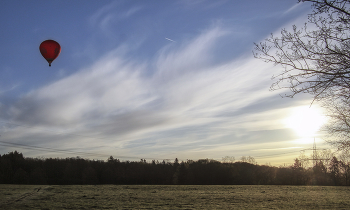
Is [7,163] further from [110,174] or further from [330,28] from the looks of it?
[330,28]

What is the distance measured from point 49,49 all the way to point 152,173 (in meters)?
82.8

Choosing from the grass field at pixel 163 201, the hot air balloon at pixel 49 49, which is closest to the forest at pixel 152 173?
the grass field at pixel 163 201

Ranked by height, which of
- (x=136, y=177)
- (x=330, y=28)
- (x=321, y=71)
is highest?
(x=330, y=28)

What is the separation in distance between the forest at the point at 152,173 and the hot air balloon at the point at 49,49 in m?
65.8

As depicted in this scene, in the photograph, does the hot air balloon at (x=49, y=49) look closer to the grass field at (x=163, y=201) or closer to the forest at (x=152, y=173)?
the grass field at (x=163, y=201)

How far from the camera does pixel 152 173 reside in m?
102

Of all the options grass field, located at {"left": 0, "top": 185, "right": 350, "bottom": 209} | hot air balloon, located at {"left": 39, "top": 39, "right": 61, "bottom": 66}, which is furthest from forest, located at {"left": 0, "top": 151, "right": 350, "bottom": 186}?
hot air balloon, located at {"left": 39, "top": 39, "right": 61, "bottom": 66}

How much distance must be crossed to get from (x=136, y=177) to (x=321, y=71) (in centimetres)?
9362

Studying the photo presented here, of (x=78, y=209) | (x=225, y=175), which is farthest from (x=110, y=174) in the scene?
(x=78, y=209)

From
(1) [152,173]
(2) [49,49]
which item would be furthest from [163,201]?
(1) [152,173]

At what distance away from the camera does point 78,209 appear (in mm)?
16125

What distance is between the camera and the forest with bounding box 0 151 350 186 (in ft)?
267

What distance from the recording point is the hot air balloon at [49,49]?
83.2 ft

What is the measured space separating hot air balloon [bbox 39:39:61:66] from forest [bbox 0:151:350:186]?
65.8 meters
